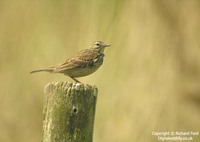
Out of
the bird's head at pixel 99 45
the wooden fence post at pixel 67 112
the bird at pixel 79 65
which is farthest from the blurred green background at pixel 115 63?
the wooden fence post at pixel 67 112

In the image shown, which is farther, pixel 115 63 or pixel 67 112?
pixel 115 63

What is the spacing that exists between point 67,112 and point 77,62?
2342 millimetres

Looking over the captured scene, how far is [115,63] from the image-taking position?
29.1ft

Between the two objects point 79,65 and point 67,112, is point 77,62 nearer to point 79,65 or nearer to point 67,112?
point 79,65

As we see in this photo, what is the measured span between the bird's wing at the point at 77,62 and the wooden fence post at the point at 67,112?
222 cm

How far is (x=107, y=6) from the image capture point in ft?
28.7

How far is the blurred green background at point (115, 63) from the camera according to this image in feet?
29.0

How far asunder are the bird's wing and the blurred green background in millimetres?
1041

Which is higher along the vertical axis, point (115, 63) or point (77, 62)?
point (115, 63)

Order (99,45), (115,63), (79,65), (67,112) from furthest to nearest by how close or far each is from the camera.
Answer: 1. (115,63)
2. (99,45)
3. (79,65)
4. (67,112)

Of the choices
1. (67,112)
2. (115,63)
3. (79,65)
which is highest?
(115,63)

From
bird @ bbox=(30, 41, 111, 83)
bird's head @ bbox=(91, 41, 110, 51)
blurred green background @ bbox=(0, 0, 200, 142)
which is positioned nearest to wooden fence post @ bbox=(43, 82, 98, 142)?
bird @ bbox=(30, 41, 111, 83)

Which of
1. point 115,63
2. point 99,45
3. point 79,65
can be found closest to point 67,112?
point 79,65

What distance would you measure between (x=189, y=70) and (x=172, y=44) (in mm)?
348
